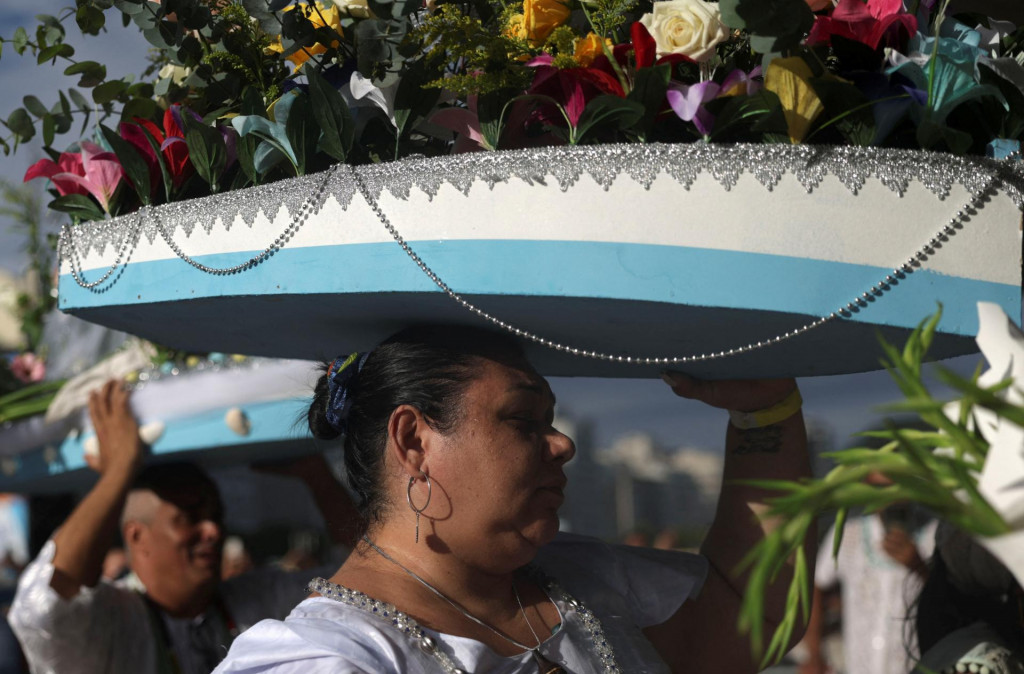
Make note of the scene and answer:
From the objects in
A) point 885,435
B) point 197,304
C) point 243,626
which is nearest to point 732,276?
point 885,435

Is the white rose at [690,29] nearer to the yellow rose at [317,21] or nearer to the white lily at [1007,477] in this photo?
the yellow rose at [317,21]

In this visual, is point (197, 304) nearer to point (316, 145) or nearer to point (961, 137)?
point (316, 145)

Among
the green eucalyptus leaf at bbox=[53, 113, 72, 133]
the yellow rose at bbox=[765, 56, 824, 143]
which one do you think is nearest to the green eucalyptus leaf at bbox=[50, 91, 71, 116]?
the green eucalyptus leaf at bbox=[53, 113, 72, 133]

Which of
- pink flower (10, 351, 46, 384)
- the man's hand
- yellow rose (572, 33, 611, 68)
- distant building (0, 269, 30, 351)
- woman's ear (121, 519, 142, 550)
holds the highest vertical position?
yellow rose (572, 33, 611, 68)

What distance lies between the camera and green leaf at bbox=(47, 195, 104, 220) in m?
1.78

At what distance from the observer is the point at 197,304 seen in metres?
1.64

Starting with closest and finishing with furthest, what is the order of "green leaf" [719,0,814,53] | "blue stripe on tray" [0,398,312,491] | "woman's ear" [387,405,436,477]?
"green leaf" [719,0,814,53], "woman's ear" [387,405,436,477], "blue stripe on tray" [0,398,312,491]

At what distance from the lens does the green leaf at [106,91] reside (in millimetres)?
1839

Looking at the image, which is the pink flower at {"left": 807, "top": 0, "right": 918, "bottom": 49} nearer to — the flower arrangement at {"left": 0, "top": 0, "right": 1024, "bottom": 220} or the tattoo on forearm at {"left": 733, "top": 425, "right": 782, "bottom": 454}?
the flower arrangement at {"left": 0, "top": 0, "right": 1024, "bottom": 220}

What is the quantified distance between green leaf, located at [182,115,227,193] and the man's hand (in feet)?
5.45

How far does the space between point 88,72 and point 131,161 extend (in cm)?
29

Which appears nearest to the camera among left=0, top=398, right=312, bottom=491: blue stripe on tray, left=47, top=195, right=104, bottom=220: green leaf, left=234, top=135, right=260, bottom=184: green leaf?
left=234, top=135, right=260, bottom=184: green leaf

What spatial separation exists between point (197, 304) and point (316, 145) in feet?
1.11

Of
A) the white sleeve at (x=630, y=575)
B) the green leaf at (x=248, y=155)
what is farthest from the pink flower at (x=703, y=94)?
the white sleeve at (x=630, y=575)
